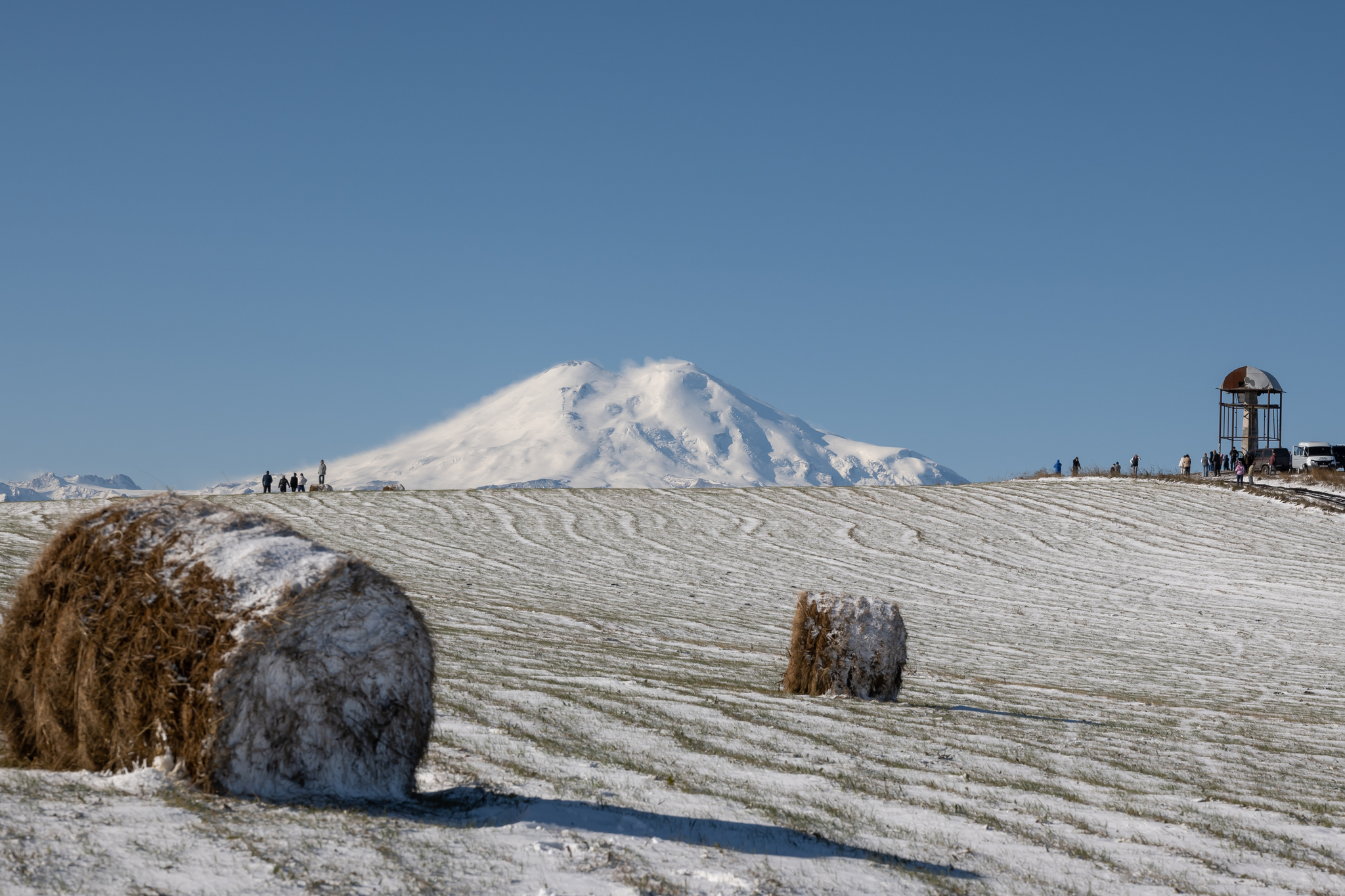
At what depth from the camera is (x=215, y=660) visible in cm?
657

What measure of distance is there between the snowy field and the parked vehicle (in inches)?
1318

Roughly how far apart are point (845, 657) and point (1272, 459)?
57.5 metres

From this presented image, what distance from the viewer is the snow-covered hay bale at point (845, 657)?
1402 cm

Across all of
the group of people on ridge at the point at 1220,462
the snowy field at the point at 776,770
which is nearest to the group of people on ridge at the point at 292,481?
the snowy field at the point at 776,770

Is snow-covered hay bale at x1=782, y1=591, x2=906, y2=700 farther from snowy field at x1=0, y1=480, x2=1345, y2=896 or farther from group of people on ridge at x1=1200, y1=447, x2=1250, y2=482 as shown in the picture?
group of people on ridge at x1=1200, y1=447, x2=1250, y2=482

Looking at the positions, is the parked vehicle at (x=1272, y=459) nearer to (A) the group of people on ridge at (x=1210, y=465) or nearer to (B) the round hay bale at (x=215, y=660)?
(A) the group of people on ridge at (x=1210, y=465)

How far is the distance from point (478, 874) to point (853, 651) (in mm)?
8997

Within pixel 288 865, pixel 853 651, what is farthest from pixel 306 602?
pixel 853 651

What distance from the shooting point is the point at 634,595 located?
88.1ft

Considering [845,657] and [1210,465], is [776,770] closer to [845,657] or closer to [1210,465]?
[845,657]

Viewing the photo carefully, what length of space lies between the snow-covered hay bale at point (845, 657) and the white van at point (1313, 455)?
6069 centimetres

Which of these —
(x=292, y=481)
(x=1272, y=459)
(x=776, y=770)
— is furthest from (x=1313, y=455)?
(x=776, y=770)

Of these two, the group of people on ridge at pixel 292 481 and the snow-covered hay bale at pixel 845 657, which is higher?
the group of people on ridge at pixel 292 481

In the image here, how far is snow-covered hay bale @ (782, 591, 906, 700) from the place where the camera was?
14016 mm
